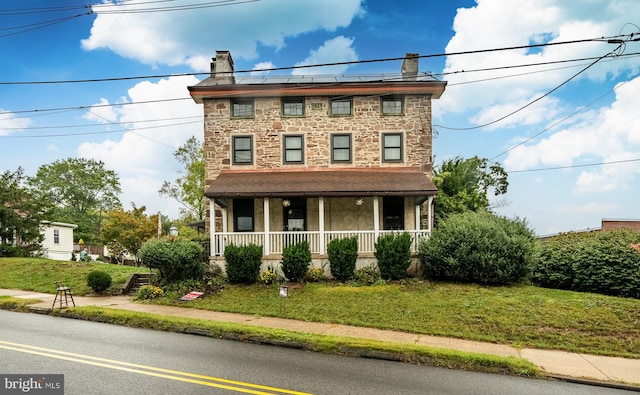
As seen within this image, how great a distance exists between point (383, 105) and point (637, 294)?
11.3 m

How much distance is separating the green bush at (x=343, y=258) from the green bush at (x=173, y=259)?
15.4ft

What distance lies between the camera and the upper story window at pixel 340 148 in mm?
18281

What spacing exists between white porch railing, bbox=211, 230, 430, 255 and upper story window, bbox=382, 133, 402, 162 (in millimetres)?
3839

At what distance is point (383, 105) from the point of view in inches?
718

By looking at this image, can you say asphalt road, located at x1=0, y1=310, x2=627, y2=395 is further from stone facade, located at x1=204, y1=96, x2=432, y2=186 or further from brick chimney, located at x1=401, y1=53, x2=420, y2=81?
brick chimney, located at x1=401, y1=53, x2=420, y2=81

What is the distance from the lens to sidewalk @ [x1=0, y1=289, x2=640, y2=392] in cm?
685

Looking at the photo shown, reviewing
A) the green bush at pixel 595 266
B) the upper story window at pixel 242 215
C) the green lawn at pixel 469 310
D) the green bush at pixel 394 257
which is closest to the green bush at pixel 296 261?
the green lawn at pixel 469 310

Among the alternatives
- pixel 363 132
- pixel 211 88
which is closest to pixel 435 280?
pixel 363 132

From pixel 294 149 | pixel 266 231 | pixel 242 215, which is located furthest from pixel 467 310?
pixel 294 149

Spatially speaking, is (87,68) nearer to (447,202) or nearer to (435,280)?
(435,280)

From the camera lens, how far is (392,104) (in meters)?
18.3

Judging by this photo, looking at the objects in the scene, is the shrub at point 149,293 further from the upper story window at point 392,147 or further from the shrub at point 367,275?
the upper story window at point 392,147

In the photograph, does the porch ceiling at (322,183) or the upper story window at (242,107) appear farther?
the upper story window at (242,107)

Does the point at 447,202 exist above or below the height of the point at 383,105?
below
